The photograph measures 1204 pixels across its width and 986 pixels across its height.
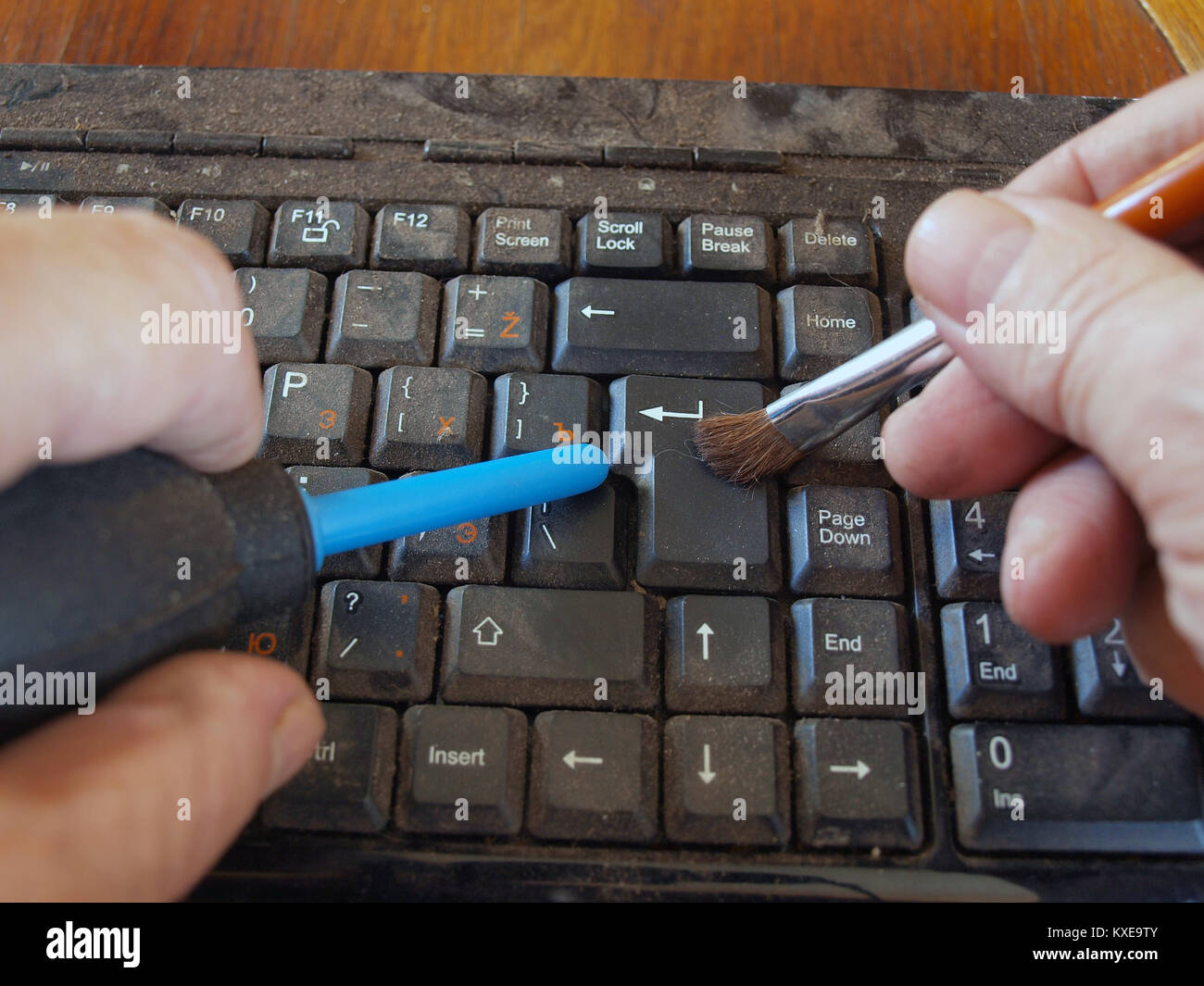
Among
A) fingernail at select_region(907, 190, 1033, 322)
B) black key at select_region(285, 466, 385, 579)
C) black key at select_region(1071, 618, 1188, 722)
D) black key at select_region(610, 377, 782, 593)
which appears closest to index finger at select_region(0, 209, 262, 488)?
black key at select_region(285, 466, 385, 579)

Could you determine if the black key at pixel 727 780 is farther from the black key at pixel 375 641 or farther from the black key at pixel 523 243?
the black key at pixel 523 243

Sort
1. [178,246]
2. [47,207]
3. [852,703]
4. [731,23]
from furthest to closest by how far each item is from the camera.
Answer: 1. [731,23]
2. [47,207]
3. [852,703]
4. [178,246]

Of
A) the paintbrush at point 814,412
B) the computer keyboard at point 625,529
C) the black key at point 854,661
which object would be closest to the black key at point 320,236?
the computer keyboard at point 625,529

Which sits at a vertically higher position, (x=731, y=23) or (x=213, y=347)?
(x=731, y=23)

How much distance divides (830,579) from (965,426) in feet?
0.43

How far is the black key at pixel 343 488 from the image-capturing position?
0.48m

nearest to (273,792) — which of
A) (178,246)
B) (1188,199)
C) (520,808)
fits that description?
(520,808)

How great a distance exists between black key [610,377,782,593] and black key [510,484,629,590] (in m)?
0.01

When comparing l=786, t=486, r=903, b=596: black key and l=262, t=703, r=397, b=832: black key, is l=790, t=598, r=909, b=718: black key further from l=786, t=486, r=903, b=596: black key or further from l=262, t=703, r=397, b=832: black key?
l=262, t=703, r=397, b=832: black key

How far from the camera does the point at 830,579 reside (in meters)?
0.49

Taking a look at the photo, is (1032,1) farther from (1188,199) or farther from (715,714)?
(715,714)

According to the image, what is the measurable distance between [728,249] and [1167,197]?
23 centimetres

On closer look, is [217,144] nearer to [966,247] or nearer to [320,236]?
[320,236]

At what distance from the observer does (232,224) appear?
0.56 metres
